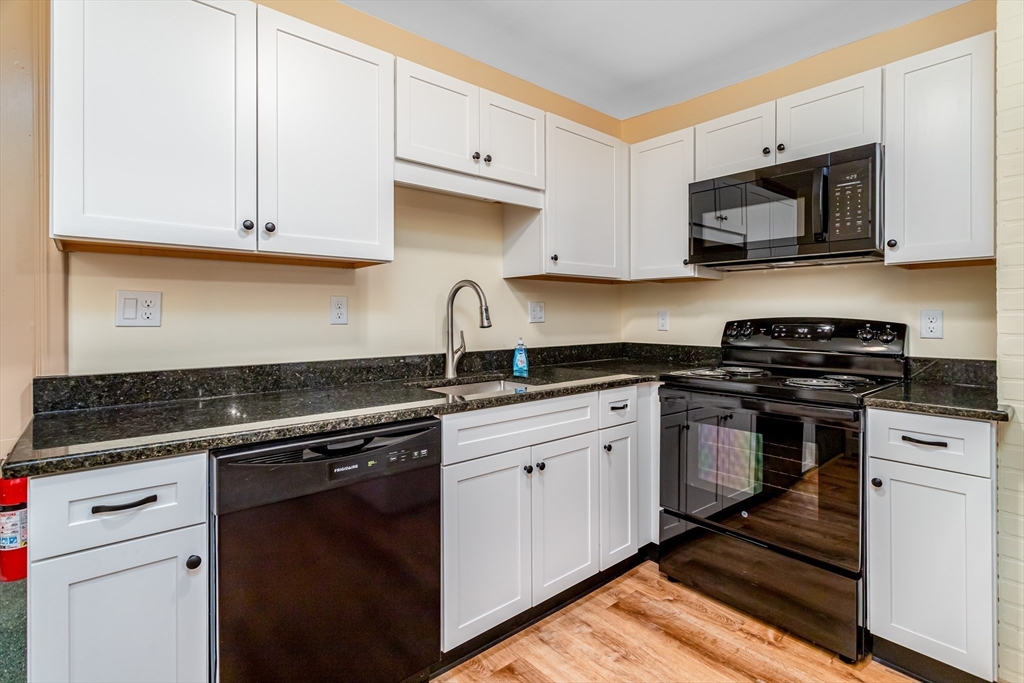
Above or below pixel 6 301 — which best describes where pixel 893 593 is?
below

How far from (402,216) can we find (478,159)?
408 millimetres

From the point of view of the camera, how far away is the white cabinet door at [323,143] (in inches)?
61.3

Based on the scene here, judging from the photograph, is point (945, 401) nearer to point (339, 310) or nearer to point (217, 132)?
point (339, 310)

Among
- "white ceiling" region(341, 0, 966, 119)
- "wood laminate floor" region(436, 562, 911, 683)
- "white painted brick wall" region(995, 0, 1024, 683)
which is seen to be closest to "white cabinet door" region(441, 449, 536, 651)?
"wood laminate floor" region(436, 562, 911, 683)

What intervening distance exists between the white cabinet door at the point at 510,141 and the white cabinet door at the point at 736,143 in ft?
2.68

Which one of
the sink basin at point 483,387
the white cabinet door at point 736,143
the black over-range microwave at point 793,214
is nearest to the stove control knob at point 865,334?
the black over-range microwave at point 793,214

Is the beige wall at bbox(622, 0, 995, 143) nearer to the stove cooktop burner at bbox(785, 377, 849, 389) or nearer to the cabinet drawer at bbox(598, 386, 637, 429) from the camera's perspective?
the stove cooktop burner at bbox(785, 377, 849, 389)

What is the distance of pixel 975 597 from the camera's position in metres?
1.55

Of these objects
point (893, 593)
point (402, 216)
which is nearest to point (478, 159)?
point (402, 216)

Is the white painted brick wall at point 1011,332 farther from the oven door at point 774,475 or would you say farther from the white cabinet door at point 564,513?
the white cabinet door at point 564,513

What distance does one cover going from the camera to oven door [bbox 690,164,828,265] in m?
2.04

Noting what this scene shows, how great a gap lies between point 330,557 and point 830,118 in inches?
95.9

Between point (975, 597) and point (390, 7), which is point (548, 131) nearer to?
point (390, 7)

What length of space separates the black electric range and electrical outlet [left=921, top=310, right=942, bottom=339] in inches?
3.2
